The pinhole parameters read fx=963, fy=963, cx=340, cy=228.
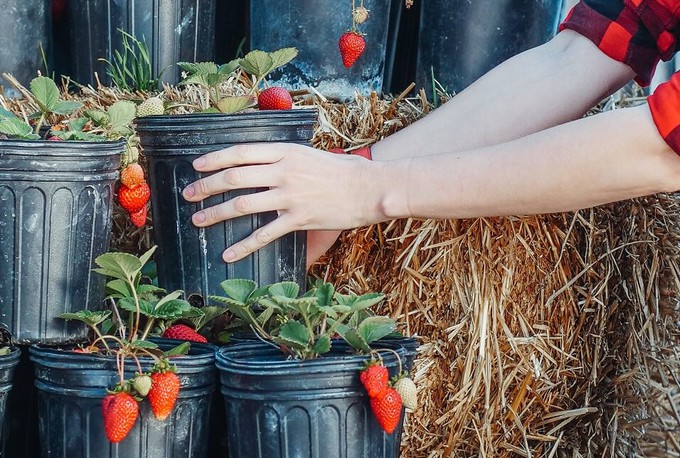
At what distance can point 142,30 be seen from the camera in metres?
1.92

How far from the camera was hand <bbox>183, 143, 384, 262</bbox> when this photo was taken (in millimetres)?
1268

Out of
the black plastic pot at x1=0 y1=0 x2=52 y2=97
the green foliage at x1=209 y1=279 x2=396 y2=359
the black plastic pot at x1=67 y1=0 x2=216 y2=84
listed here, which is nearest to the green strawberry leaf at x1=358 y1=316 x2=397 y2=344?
the green foliage at x1=209 y1=279 x2=396 y2=359

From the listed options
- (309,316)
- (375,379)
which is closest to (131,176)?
(309,316)

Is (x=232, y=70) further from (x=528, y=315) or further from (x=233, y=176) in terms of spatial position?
(x=528, y=315)

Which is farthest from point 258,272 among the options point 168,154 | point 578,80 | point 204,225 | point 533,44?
point 533,44

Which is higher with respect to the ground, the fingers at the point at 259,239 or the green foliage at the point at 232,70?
the green foliage at the point at 232,70

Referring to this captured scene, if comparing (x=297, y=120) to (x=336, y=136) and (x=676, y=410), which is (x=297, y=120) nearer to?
(x=336, y=136)

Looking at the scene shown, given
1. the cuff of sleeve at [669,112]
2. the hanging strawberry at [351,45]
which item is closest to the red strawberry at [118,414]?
the cuff of sleeve at [669,112]

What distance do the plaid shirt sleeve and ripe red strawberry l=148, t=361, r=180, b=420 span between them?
837mm

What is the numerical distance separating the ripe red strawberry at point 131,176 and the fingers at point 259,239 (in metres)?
0.16

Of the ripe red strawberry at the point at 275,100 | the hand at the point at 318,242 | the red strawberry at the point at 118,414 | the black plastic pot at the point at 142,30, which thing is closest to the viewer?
the red strawberry at the point at 118,414

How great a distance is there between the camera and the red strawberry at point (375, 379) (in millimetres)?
1101

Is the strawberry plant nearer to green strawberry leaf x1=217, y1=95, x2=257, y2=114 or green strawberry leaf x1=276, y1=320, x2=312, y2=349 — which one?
green strawberry leaf x1=276, y1=320, x2=312, y2=349

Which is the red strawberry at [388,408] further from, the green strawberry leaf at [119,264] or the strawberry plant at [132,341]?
the green strawberry leaf at [119,264]
